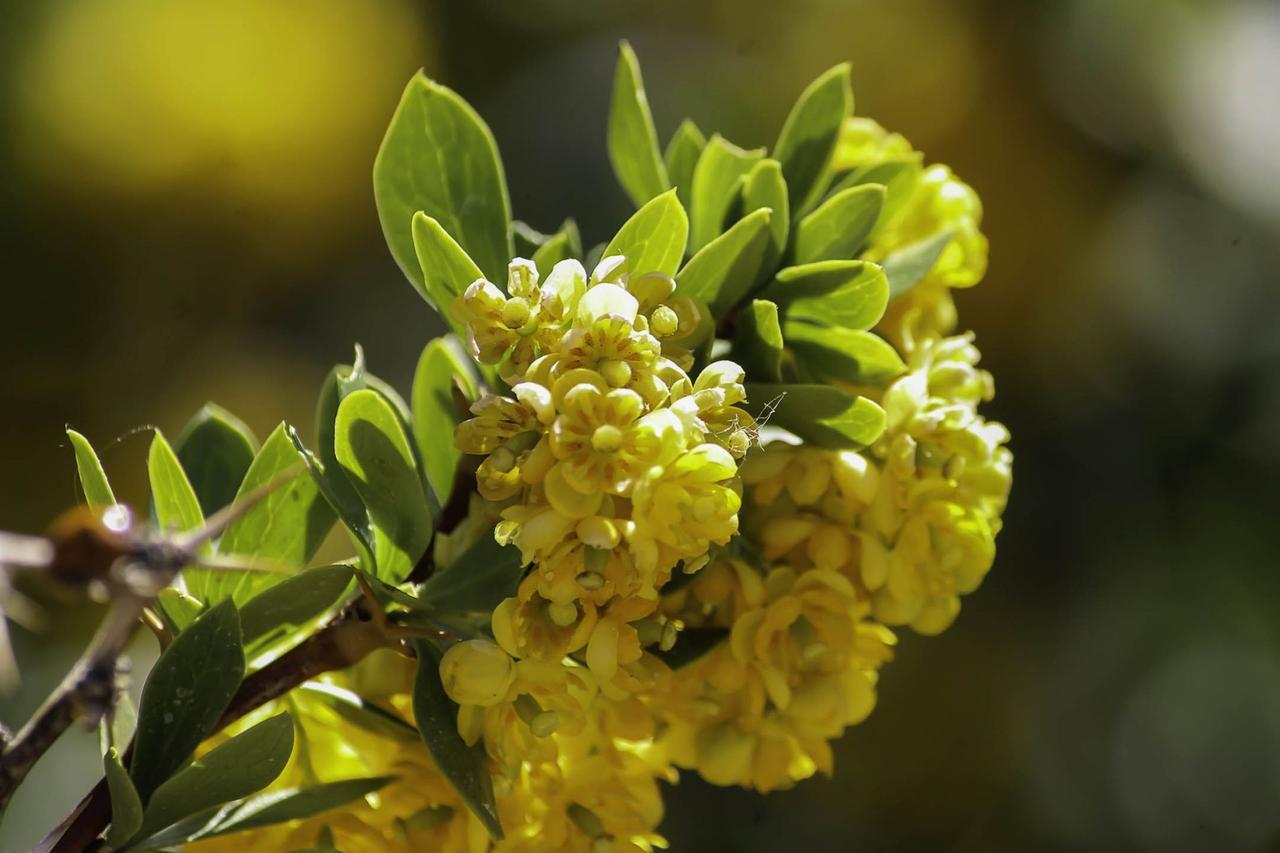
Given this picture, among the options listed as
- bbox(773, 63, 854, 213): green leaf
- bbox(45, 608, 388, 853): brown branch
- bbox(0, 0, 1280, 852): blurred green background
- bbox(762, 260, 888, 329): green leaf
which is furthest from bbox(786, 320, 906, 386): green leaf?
bbox(0, 0, 1280, 852): blurred green background

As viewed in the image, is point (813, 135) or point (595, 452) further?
point (813, 135)

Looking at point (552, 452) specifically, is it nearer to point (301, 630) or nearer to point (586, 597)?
point (586, 597)

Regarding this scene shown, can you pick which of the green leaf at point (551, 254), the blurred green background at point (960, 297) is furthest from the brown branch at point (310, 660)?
the blurred green background at point (960, 297)

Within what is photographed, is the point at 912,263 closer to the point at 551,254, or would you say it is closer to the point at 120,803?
the point at 551,254

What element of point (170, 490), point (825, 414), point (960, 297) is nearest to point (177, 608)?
point (170, 490)

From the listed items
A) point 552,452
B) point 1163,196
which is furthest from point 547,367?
point 1163,196

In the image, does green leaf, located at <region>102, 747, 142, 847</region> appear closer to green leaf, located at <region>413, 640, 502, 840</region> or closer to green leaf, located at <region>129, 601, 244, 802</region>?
green leaf, located at <region>129, 601, 244, 802</region>
